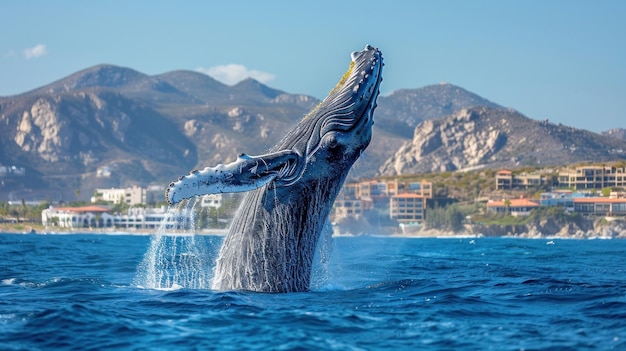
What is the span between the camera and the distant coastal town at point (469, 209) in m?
135

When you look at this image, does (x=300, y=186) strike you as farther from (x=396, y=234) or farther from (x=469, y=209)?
(x=469, y=209)

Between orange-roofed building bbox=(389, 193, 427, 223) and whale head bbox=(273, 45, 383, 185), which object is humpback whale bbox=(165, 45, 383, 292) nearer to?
whale head bbox=(273, 45, 383, 185)

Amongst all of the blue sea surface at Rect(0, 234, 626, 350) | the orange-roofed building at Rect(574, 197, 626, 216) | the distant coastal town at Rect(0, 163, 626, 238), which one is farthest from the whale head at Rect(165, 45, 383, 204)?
the orange-roofed building at Rect(574, 197, 626, 216)

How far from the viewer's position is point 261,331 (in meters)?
9.39

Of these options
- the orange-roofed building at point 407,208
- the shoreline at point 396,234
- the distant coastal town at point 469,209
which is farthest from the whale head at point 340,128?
the orange-roofed building at point 407,208

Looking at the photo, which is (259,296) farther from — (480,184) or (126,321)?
(480,184)

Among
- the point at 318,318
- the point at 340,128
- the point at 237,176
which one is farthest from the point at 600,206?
the point at 237,176

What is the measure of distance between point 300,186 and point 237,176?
2.55 ft

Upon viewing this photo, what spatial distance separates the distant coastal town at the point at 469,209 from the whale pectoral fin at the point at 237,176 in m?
113

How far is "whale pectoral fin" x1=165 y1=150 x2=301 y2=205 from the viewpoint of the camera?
31.5ft

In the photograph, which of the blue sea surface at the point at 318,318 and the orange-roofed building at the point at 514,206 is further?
the orange-roofed building at the point at 514,206

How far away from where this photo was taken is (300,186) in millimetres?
10297

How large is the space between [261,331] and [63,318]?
6.94 feet

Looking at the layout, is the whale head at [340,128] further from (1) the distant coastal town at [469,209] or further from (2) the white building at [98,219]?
(2) the white building at [98,219]
